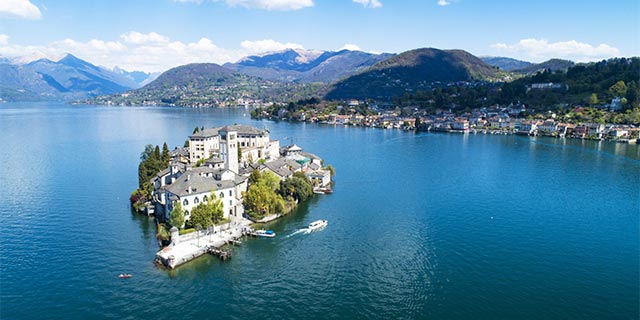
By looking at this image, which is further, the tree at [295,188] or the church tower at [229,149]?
the church tower at [229,149]

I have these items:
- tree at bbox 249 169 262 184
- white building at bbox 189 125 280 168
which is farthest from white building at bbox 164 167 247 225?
white building at bbox 189 125 280 168

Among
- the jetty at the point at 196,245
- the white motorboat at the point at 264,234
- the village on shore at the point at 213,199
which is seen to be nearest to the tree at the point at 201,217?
the village on shore at the point at 213,199

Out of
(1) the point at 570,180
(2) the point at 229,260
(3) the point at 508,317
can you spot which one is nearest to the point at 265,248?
(2) the point at 229,260

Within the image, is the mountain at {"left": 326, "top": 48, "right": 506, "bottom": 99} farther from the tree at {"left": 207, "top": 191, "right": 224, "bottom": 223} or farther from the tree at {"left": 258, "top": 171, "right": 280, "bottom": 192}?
the tree at {"left": 207, "top": 191, "right": 224, "bottom": 223}

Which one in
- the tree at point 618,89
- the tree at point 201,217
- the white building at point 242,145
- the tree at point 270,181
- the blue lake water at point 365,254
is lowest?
the blue lake water at point 365,254

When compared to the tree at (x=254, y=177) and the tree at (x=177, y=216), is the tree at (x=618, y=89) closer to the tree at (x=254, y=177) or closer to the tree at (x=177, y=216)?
the tree at (x=254, y=177)

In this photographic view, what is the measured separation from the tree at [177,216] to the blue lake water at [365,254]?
1.75 metres

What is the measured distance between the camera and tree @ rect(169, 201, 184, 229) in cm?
2462

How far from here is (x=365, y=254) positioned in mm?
23047

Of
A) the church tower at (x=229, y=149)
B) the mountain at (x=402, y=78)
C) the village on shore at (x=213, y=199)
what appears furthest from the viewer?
the mountain at (x=402, y=78)

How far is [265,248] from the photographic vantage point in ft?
78.0

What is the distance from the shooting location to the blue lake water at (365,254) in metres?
18.2

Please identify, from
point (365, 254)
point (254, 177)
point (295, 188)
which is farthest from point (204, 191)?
point (365, 254)

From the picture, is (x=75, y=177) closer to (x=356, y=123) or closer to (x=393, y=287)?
(x=393, y=287)
